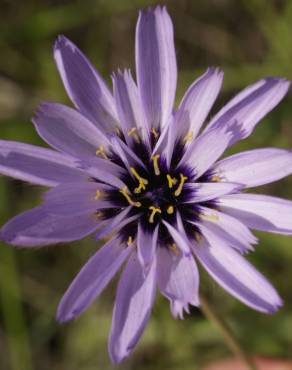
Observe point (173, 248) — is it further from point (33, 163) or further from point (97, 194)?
point (33, 163)

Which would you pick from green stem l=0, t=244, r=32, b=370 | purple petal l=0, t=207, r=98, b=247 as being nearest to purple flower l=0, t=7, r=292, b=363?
purple petal l=0, t=207, r=98, b=247

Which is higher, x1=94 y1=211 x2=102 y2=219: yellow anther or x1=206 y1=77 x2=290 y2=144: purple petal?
x1=206 y1=77 x2=290 y2=144: purple petal

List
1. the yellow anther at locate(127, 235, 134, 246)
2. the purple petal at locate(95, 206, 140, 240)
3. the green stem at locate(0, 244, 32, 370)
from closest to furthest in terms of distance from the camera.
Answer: the purple petal at locate(95, 206, 140, 240), the yellow anther at locate(127, 235, 134, 246), the green stem at locate(0, 244, 32, 370)

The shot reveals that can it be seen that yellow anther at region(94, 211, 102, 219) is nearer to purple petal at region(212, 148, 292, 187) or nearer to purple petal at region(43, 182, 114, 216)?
purple petal at region(43, 182, 114, 216)

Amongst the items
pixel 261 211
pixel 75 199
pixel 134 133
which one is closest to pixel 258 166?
pixel 261 211

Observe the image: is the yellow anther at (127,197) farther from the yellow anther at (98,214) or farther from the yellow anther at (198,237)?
the yellow anther at (198,237)

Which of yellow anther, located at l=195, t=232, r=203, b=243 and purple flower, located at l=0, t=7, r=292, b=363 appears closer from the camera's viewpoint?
purple flower, located at l=0, t=7, r=292, b=363
